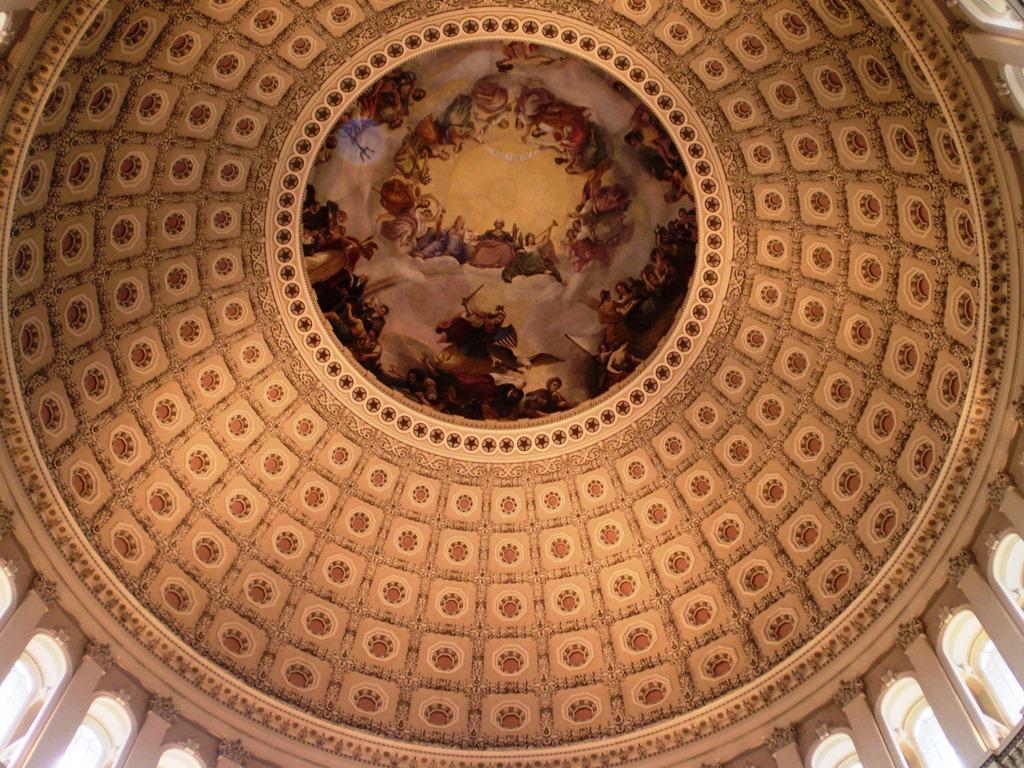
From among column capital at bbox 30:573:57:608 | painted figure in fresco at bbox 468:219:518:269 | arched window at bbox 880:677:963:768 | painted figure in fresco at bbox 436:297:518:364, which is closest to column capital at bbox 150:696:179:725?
column capital at bbox 30:573:57:608

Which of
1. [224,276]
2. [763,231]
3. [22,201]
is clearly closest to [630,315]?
[763,231]

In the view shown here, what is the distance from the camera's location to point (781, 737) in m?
21.5

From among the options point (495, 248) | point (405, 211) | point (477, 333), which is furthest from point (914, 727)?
point (405, 211)

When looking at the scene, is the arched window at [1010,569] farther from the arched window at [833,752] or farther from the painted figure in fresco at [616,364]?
the painted figure in fresco at [616,364]

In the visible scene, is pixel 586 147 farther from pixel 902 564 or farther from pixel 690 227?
pixel 902 564

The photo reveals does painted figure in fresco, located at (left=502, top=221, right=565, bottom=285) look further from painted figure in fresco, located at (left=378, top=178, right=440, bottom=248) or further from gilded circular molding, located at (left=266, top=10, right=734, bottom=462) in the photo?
gilded circular molding, located at (left=266, top=10, right=734, bottom=462)

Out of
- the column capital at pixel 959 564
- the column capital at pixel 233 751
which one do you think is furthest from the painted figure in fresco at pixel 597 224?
the column capital at pixel 233 751

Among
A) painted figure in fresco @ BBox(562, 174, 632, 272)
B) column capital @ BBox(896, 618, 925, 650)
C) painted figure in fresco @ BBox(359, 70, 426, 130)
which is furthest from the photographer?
painted figure in fresco @ BBox(562, 174, 632, 272)

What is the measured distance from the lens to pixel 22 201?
20.6 metres

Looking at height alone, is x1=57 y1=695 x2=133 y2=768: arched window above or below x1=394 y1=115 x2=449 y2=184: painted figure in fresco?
below

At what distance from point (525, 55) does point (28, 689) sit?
57.2 feet

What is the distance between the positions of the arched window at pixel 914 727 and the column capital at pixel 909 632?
648 mm

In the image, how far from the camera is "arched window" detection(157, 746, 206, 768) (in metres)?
→ 21.0

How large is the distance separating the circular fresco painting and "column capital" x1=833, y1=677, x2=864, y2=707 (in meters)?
10.7
